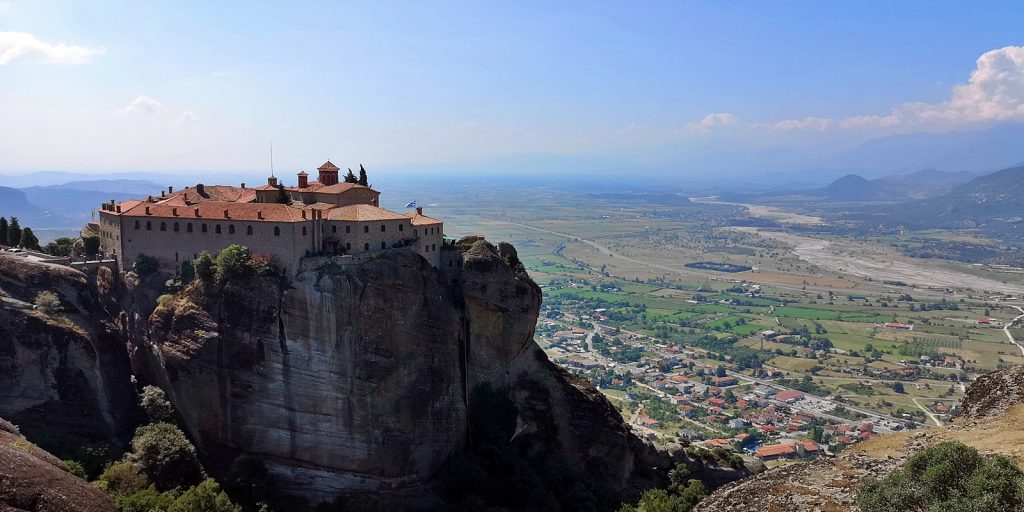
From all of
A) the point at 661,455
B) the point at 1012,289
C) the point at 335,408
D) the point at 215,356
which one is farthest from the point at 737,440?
the point at 1012,289

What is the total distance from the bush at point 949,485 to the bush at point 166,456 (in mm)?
32376

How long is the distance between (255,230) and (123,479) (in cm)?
1473

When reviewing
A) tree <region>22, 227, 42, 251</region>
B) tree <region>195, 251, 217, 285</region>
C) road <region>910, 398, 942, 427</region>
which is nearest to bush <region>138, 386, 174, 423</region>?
tree <region>195, 251, 217, 285</region>

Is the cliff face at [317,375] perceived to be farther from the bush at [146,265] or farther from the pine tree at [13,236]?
the pine tree at [13,236]

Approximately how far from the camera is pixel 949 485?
66.1 feet

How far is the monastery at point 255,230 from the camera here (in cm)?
4181

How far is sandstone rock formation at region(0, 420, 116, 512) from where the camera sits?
2602 centimetres

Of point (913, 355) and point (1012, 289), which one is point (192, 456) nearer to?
point (913, 355)

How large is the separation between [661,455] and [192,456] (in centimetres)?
3080

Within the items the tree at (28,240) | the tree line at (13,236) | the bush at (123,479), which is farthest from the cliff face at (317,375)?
the tree line at (13,236)

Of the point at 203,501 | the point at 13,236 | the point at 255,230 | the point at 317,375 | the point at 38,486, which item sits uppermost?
the point at 255,230

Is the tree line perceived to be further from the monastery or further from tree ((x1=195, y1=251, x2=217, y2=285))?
tree ((x1=195, y1=251, x2=217, y2=285))

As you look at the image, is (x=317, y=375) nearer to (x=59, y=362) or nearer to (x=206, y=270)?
(x=206, y=270)

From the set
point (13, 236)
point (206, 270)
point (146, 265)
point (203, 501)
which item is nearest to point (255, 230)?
point (206, 270)
